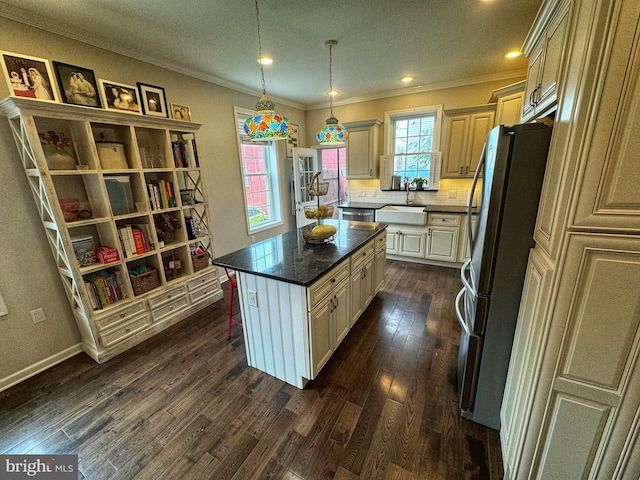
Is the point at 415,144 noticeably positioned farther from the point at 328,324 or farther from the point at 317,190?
the point at 328,324

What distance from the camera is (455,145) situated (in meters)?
3.72

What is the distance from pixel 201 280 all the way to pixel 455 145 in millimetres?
3910

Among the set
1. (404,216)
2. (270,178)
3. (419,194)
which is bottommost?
(404,216)

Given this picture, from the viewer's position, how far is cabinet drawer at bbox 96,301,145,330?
7.00 ft

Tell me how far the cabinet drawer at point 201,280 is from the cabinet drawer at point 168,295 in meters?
0.07

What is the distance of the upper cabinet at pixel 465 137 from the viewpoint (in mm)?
3449

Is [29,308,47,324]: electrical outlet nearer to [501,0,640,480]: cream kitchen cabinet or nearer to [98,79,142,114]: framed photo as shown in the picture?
[98,79,142,114]: framed photo

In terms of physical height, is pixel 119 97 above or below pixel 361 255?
above

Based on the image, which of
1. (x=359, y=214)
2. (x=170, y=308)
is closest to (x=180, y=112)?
(x=170, y=308)

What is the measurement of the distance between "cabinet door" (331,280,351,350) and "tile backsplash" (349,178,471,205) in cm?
285

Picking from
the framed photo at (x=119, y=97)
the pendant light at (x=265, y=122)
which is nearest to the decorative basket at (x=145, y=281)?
the framed photo at (x=119, y=97)

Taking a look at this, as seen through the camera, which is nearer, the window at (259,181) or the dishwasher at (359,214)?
the window at (259,181)

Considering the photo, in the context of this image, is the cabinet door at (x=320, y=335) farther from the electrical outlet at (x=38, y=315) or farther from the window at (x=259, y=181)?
the window at (x=259, y=181)

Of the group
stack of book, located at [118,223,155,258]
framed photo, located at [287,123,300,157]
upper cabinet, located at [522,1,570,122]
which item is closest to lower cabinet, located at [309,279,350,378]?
upper cabinet, located at [522,1,570,122]
